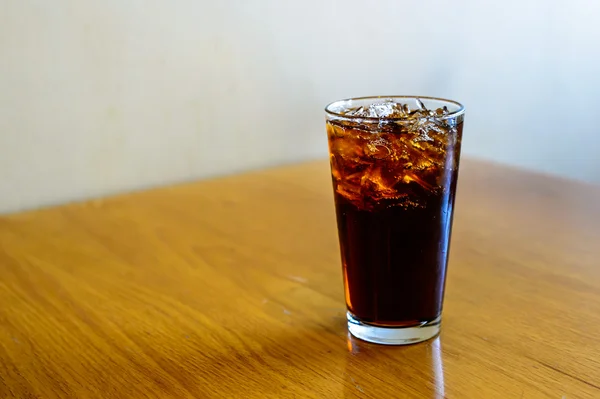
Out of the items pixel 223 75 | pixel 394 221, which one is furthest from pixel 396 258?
pixel 223 75

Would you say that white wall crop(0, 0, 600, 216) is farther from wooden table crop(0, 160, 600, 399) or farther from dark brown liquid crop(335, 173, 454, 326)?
dark brown liquid crop(335, 173, 454, 326)

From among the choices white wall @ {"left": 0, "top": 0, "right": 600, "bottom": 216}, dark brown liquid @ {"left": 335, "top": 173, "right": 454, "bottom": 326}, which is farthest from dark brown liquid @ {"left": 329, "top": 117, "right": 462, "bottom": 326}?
white wall @ {"left": 0, "top": 0, "right": 600, "bottom": 216}

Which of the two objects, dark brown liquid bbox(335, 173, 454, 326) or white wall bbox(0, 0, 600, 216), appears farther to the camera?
white wall bbox(0, 0, 600, 216)

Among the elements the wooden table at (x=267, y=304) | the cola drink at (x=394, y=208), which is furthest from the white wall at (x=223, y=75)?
the cola drink at (x=394, y=208)

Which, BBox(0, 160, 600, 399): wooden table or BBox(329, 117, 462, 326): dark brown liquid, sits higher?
BBox(329, 117, 462, 326): dark brown liquid

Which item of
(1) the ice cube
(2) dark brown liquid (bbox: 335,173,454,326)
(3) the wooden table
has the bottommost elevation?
(3) the wooden table

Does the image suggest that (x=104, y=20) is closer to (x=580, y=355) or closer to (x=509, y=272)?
(x=509, y=272)

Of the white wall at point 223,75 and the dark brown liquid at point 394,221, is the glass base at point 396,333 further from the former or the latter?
the white wall at point 223,75
